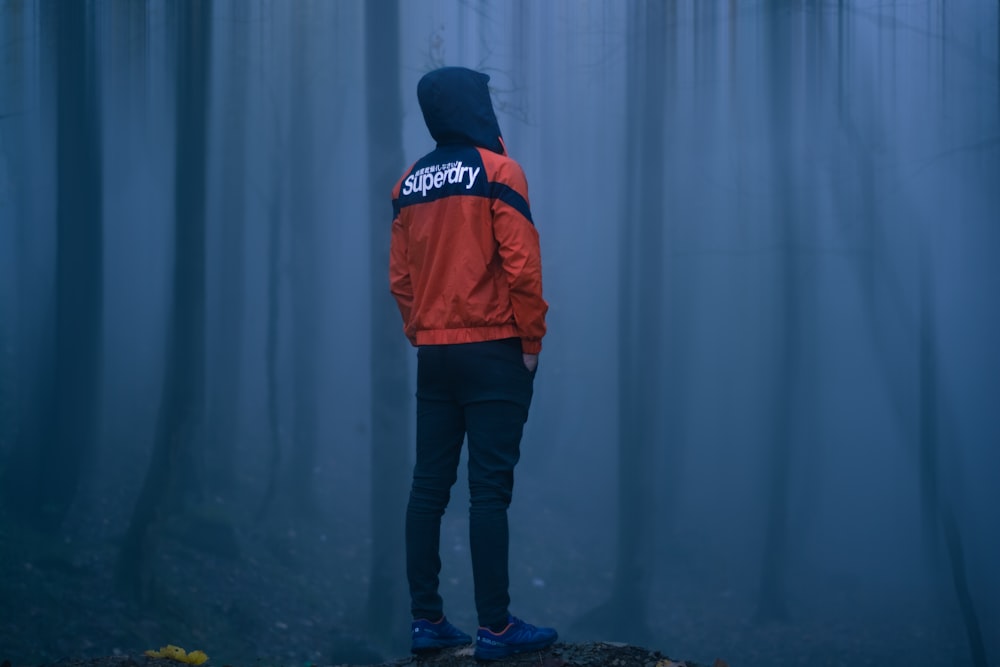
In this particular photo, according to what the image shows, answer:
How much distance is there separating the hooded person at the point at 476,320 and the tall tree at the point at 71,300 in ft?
6.05

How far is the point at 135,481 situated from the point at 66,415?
397 millimetres

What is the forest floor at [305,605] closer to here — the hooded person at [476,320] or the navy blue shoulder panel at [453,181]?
the hooded person at [476,320]

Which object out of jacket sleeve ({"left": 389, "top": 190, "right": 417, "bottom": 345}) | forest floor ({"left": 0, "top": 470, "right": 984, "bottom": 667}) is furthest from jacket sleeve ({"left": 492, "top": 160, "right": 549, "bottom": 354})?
forest floor ({"left": 0, "top": 470, "right": 984, "bottom": 667})

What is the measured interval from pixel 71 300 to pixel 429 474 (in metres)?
2.04

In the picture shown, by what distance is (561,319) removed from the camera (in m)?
3.77

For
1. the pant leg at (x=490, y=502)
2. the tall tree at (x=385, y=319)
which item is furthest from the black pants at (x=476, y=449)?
the tall tree at (x=385, y=319)

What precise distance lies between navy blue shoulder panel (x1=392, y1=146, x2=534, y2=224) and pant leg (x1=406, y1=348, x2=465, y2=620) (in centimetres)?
46

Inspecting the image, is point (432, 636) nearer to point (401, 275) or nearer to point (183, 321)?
point (401, 275)

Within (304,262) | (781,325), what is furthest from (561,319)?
(304,262)

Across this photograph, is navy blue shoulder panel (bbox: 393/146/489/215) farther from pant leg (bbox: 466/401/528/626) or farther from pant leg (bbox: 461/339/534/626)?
pant leg (bbox: 466/401/528/626)

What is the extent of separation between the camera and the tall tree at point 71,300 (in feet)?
11.8

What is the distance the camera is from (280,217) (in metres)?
3.75

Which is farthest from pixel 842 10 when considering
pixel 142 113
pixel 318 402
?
pixel 142 113

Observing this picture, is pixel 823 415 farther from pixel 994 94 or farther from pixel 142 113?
pixel 142 113
